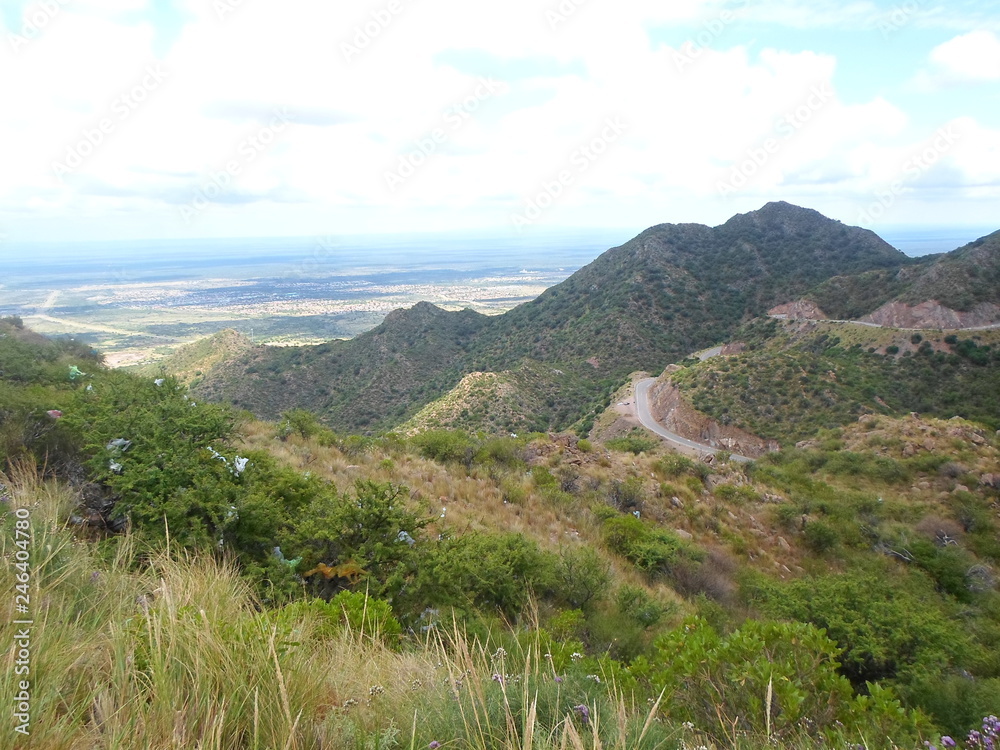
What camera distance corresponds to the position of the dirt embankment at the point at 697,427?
32.9 metres

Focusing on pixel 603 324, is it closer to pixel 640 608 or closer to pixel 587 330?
pixel 587 330

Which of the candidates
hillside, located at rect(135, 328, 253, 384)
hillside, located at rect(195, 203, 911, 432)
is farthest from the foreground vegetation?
hillside, located at rect(135, 328, 253, 384)

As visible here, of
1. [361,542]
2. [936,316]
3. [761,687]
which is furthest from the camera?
[936,316]

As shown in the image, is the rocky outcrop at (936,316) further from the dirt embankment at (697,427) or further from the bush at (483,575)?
the bush at (483,575)

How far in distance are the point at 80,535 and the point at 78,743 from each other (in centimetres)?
388

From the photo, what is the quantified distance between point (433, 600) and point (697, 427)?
34.1m

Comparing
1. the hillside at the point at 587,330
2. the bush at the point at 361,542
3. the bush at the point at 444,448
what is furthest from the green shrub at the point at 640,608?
the hillside at the point at 587,330

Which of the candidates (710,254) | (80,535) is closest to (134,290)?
(710,254)

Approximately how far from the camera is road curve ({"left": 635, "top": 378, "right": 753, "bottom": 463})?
33.5m

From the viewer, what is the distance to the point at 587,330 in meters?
60.2

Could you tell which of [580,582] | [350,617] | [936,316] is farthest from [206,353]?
[936,316]

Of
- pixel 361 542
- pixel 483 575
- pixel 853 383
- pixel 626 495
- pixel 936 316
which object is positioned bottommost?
pixel 853 383

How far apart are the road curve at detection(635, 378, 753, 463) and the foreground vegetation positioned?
18329 mm

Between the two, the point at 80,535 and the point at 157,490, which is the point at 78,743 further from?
the point at 157,490
